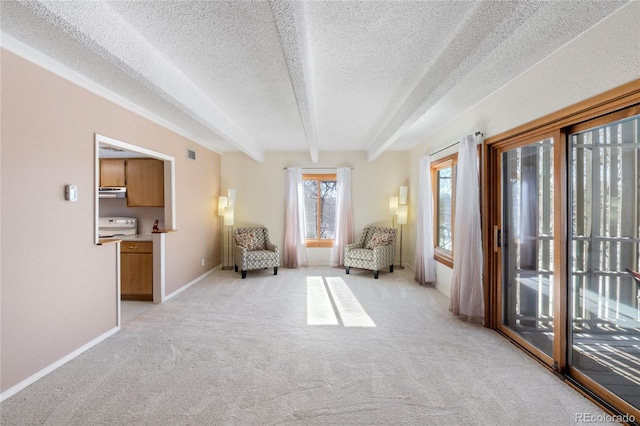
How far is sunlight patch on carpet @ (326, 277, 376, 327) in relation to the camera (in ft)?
10.8

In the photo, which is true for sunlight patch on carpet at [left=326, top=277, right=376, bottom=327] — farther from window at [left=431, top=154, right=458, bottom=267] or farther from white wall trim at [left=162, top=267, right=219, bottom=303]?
white wall trim at [left=162, top=267, right=219, bottom=303]

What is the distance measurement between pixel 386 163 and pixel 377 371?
15.3 ft

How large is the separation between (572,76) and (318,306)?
10.9 feet

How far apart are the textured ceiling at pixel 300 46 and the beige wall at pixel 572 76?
0.08m

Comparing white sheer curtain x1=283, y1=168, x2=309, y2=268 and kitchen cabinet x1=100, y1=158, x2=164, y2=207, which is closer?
kitchen cabinet x1=100, y1=158, x2=164, y2=207

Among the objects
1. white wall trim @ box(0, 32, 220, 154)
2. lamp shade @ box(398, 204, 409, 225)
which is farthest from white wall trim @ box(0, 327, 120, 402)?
lamp shade @ box(398, 204, 409, 225)

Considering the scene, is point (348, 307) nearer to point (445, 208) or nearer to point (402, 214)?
point (445, 208)

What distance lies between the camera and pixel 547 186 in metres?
2.54

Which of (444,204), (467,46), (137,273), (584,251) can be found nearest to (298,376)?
(584,251)

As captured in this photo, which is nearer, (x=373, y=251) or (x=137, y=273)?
(x=137, y=273)

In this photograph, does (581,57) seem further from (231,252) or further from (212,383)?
(231,252)

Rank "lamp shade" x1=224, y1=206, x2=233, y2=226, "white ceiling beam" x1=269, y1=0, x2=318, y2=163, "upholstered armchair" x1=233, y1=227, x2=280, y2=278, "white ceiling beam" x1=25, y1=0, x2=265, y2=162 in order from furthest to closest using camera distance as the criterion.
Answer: "lamp shade" x1=224, y1=206, x2=233, y2=226 → "upholstered armchair" x1=233, y1=227, x2=280, y2=278 → "white ceiling beam" x1=25, y1=0, x2=265, y2=162 → "white ceiling beam" x1=269, y1=0, x2=318, y2=163

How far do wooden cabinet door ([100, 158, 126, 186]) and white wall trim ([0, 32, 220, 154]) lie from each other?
135 cm

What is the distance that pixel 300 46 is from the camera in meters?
1.82
